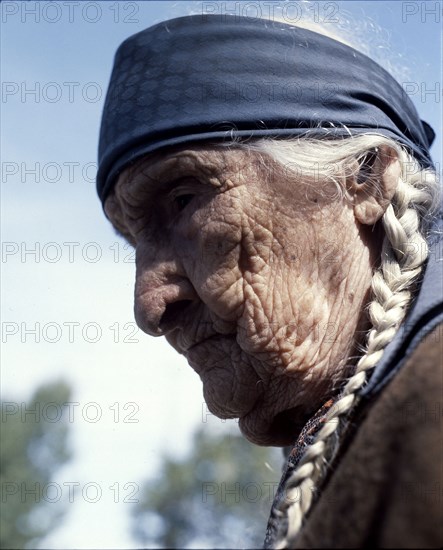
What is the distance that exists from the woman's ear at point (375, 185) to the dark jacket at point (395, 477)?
0.76 metres

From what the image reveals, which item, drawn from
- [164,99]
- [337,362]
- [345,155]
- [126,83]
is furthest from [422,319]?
[126,83]

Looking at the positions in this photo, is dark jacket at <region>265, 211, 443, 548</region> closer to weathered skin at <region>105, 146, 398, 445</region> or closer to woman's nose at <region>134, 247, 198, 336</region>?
weathered skin at <region>105, 146, 398, 445</region>

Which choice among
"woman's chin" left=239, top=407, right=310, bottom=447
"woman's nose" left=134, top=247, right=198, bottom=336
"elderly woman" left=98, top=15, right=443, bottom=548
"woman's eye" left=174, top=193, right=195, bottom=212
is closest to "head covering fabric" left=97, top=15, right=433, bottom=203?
"elderly woman" left=98, top=15, right=443, bottom=548

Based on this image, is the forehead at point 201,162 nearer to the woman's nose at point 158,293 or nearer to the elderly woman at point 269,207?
the elderly woman at point 269,207

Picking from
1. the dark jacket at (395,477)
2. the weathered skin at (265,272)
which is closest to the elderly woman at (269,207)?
the weathered skin at (265,272)

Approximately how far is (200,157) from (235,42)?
360 mm

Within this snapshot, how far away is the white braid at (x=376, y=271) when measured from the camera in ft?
5.89

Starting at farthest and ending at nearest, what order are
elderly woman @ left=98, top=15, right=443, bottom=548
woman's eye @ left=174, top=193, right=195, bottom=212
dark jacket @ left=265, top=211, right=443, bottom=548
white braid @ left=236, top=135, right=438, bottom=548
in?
woman's eye @ left=174, top=193, right=195, bottom=212 → elderly woman @ left=98, top=15, right=443, bottom=548 → white braid @ left=236, top=135, right=438, bottom=548 → dark jacket @ left=265, top=211, right=443, bottom=548

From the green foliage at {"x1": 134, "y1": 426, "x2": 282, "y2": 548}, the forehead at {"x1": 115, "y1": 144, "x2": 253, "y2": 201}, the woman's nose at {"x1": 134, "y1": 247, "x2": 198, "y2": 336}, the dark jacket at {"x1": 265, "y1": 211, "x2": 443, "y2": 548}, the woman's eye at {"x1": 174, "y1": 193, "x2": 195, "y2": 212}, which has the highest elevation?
the dark jacket at {"x1": 265, "y1": 211, "x2": 443, "y2": 548}

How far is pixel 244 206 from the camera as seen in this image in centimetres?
220

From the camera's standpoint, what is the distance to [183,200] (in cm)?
232

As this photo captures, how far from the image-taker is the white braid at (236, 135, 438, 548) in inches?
70.6

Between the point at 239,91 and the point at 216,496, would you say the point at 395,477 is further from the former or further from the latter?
the point at 216,496

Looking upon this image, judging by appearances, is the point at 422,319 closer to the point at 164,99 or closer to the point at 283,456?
the point at 164,99
